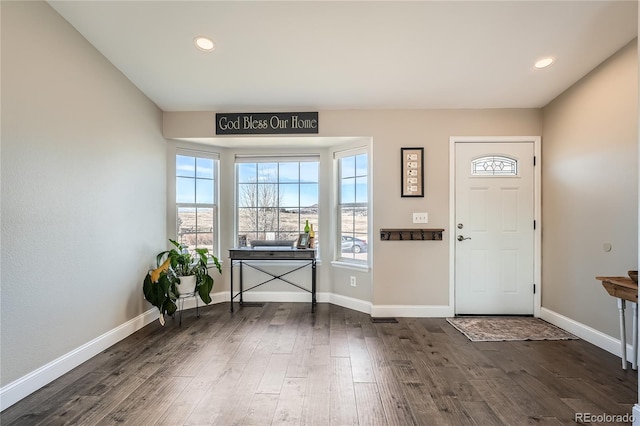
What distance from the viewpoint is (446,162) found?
3.51 meters

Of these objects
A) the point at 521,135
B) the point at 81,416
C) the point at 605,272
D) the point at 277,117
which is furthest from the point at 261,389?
the point at 521,135

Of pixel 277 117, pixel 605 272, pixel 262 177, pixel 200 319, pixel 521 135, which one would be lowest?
pixel 200 319

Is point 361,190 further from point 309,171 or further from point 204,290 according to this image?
point 204,290

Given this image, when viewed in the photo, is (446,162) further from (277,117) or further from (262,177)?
(262,177)

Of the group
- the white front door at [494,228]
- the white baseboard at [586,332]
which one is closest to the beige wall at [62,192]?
the white front door at [494,228]

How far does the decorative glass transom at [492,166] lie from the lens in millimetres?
3510

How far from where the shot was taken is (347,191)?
402 centimetres

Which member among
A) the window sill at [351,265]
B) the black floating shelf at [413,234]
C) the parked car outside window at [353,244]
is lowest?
the window sill at [351,265]

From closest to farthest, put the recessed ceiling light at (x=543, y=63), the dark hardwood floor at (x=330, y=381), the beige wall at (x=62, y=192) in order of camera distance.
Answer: the dark hardwood floor at (x=330, y=381) → the beige wall at (x=62, y=192) → the recessed ceiling light at (x=543, y=63)

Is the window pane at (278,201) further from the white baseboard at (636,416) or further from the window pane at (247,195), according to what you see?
the white baseboard at (636,416)

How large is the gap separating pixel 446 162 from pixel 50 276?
386cm

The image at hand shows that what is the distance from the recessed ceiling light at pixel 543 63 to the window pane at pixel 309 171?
2.61 meters

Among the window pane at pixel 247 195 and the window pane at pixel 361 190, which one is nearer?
the window pane at pixel 361 190

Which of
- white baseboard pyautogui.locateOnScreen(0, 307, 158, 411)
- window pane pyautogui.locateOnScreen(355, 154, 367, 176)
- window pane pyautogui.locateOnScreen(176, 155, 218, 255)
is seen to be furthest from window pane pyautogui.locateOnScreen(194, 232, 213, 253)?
window pane pyautogui.locateOnScreen(355, 154, 367, 176)
